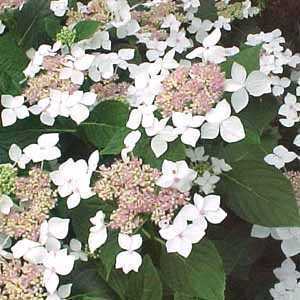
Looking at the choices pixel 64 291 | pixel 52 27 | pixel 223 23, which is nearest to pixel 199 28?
pixel 223 23

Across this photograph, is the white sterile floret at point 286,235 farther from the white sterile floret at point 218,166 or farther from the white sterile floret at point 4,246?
the white sterile floret at point 4,246

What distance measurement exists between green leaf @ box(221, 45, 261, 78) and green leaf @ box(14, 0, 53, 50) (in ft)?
1.33

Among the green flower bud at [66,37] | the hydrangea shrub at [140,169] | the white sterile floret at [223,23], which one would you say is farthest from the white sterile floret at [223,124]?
the white sterile floret at [223,23]

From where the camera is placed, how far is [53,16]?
4.15 ft

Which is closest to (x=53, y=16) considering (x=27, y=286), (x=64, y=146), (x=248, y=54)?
(x=64, y=146)

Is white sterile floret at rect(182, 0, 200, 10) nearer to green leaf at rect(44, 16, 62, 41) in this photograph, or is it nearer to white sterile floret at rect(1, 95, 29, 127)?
green leaf at rect(44, 16, 62, 41)

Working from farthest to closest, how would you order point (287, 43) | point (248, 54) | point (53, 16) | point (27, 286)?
1. point (287, 43)
2. point (53, 16)
3. point (248, 54)
4. point (27, 286)

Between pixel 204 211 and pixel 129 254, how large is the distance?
98mm

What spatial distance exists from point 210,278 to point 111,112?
269mm

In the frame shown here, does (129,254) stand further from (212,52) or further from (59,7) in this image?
(59,7)

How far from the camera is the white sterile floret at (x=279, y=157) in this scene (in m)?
1.03

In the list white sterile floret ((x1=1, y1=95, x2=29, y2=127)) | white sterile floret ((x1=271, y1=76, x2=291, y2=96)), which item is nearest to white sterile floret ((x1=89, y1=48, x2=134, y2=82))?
white sterile floret ((x1=1, y1=95, x2=29, y2=127))

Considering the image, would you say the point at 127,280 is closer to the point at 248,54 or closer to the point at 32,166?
the point at 32,166

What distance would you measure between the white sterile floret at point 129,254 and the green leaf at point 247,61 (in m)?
0.24
